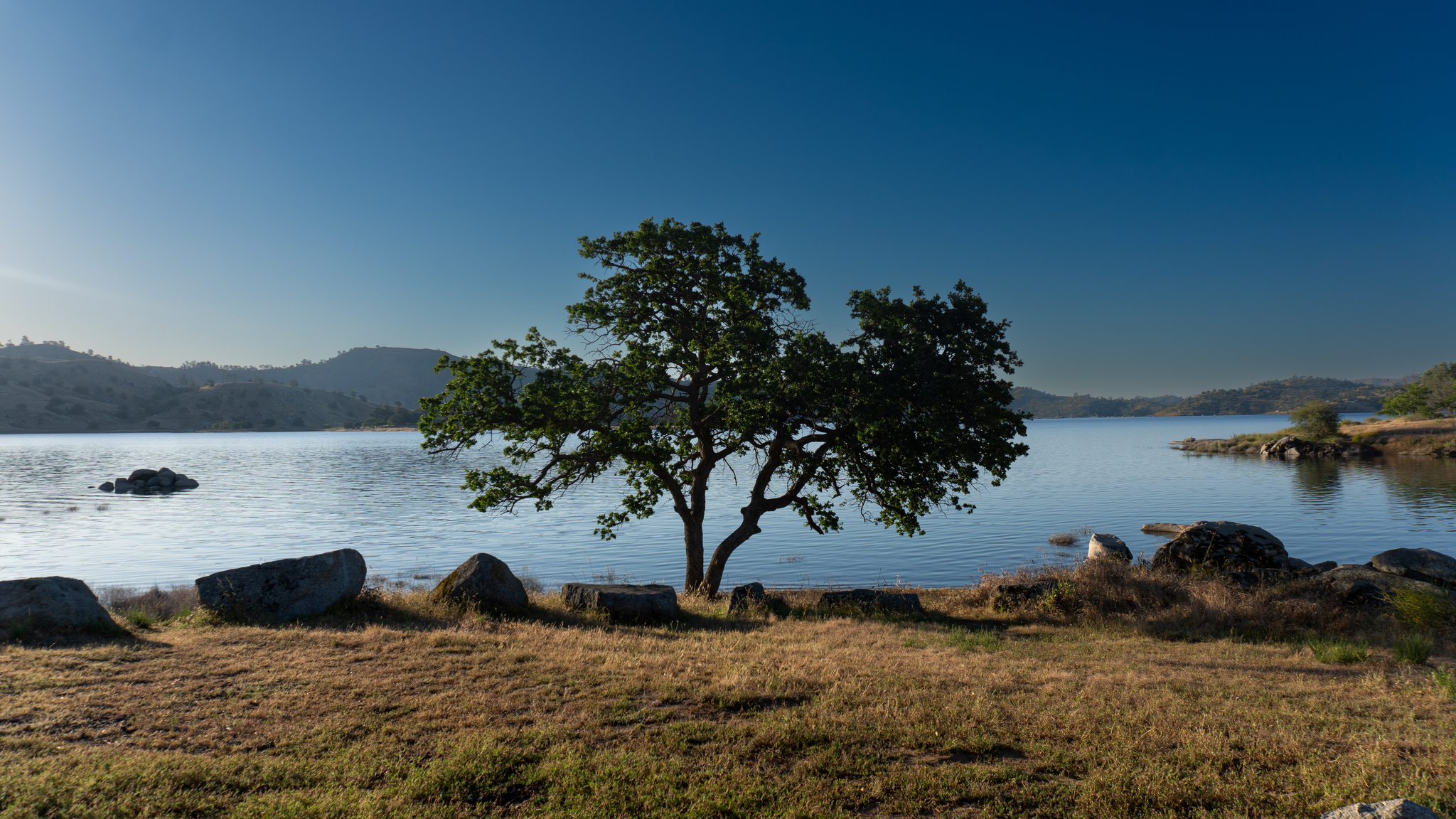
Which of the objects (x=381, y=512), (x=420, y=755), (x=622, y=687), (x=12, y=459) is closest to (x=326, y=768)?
(x=420, y=755)

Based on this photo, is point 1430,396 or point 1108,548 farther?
point 1430,396

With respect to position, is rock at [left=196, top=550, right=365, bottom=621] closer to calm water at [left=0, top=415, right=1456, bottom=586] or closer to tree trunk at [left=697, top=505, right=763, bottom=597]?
tree trunk at [left=697, top=505, right=763, bottom=597]

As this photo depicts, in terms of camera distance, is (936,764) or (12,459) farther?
(12,459)

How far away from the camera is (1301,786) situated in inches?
241

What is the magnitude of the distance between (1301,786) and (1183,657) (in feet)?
20.2

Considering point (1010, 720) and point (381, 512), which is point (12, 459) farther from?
point (1010, 720)

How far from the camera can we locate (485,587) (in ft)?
52.0

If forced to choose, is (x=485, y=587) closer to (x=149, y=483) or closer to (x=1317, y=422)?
(x=149, y=483)

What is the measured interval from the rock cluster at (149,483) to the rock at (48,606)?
63277mm

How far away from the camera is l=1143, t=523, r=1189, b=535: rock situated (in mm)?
39375

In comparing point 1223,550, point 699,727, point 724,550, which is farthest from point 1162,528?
point 699,727

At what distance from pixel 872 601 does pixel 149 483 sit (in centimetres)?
7373

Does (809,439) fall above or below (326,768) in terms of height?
above

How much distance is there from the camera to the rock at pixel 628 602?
1574 cm
